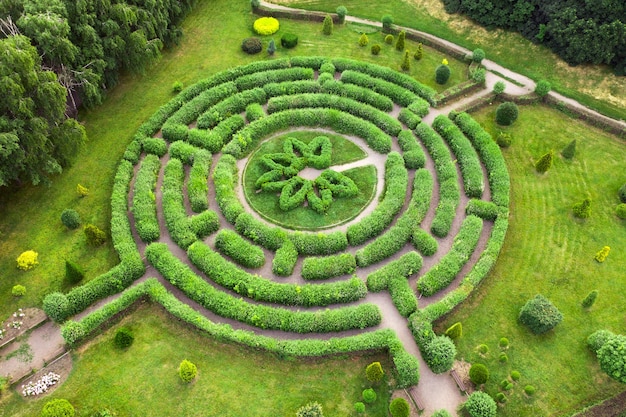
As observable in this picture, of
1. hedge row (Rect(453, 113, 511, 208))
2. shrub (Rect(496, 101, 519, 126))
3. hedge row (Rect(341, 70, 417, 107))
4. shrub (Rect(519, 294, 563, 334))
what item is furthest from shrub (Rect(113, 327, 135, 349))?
shrub (Rect(496, 101, 519, 126))

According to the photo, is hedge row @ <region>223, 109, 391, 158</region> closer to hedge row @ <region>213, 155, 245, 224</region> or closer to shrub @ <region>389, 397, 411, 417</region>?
hedge row @ <region>213, 155, 245, 224</region>

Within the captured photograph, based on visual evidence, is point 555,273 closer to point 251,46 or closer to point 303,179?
point 303,179

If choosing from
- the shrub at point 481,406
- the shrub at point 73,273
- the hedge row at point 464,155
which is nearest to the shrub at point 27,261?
the shrub at point 73,273

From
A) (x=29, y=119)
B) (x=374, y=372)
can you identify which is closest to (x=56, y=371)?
(x=29, y=119)

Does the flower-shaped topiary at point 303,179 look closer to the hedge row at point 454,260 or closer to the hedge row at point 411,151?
the hedge row at point 411,151

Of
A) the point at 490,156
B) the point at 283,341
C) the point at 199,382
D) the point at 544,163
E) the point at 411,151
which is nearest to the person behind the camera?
the point at 199,382

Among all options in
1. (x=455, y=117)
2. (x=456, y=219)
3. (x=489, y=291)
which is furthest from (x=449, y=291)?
(x=455, y=117)
